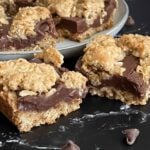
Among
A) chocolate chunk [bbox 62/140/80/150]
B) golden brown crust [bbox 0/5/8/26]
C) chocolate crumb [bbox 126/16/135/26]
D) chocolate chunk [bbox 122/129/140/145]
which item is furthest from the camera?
chocolate crumb [bbox 126/16/135/26]

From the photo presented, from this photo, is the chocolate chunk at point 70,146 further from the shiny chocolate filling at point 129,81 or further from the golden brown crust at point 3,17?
the golden brown crust at point 3,17

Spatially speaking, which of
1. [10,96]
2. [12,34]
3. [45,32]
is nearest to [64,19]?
[45,32]

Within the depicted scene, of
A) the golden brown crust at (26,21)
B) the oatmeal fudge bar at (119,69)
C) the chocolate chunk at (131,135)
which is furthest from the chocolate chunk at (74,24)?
the chocolate chunk at (131,135)

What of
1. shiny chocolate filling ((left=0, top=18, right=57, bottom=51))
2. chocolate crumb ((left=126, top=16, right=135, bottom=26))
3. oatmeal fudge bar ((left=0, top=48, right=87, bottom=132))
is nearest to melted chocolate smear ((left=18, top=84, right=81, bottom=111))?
oatmeal fudge bar ((left=0, top=48, right=87, bottom=132))

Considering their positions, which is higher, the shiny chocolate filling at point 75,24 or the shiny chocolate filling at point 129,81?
the shiny chocolate filling at point 75,24

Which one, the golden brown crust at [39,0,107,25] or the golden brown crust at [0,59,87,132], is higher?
the golden brown crust at [39,0,107,25]

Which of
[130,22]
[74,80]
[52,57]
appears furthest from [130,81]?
[130,22]

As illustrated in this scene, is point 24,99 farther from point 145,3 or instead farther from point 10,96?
point 145,3

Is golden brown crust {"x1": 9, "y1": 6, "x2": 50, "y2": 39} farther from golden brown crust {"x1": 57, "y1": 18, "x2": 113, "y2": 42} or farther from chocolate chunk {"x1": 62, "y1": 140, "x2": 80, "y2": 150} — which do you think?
chocolate chunk {"x1": 62, "y1": 140, "x2": 80, "y2": 150}

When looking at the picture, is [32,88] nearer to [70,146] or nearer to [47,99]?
[47,99]
